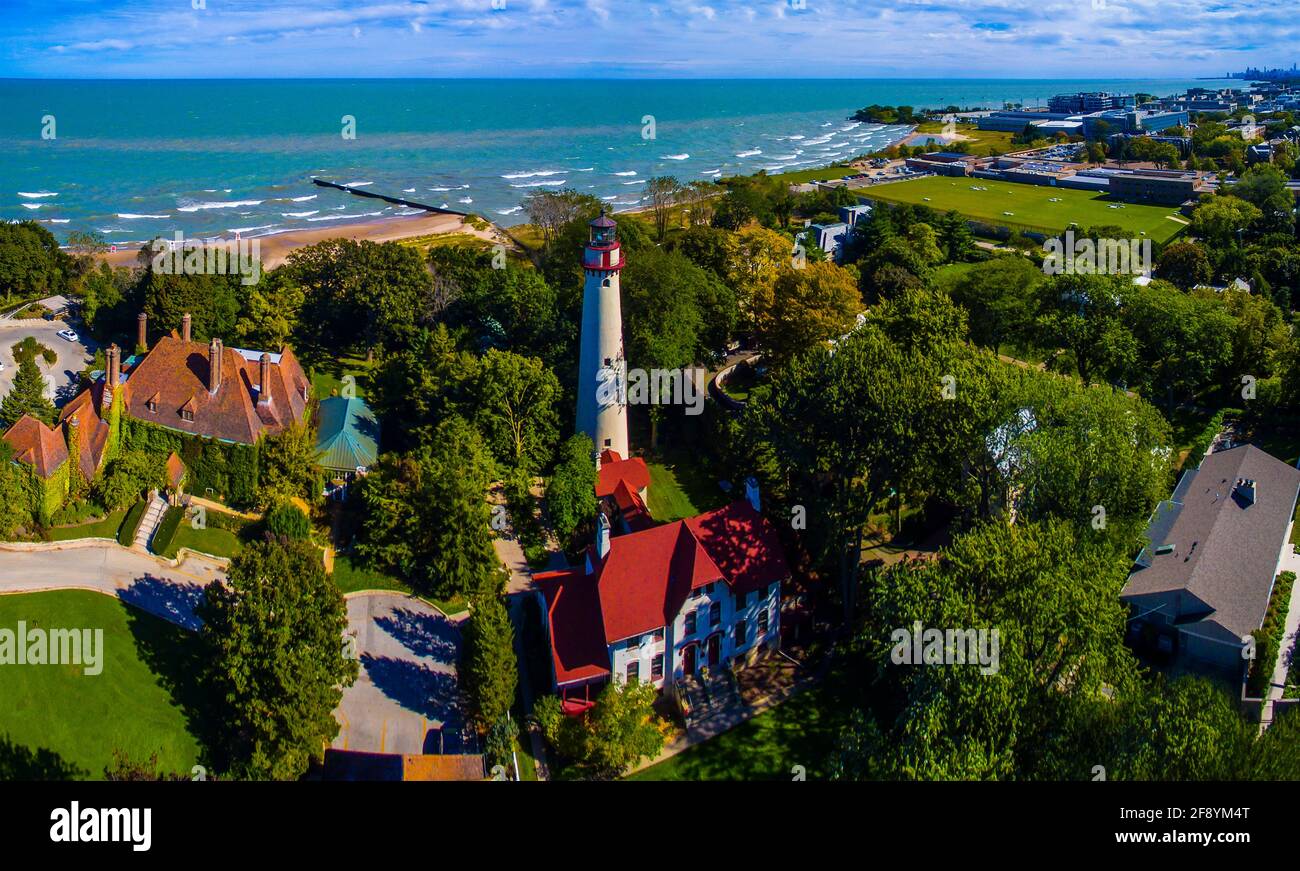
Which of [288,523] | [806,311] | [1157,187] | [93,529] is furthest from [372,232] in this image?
[1157,187]

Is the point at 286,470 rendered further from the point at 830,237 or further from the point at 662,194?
the point at 662,194

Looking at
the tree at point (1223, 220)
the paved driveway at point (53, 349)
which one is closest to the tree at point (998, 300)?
the tree at point (1223, 220)

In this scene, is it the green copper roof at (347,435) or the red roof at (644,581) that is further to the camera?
the green copper roof at (347,435)

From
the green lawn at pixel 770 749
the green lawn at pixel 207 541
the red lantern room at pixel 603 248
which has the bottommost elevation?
the green lawn at pixel 770 749

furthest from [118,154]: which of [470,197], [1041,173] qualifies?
[1041,173]

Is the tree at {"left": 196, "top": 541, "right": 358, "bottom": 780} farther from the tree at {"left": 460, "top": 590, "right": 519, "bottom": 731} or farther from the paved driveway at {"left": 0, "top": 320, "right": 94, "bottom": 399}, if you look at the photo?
the paved driveway at {"left": 0, "top": 320, "right": 94, "bottom": 399}

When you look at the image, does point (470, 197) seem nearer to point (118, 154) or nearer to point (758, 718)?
point (118, 154)

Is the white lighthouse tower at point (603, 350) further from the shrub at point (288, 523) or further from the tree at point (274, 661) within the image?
the tree at point (274, 661)
